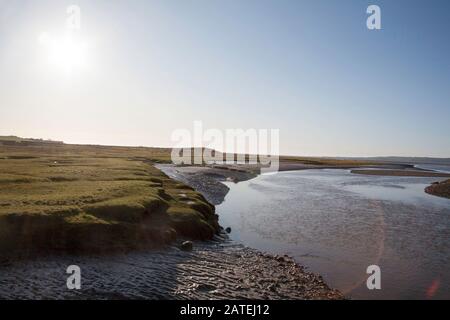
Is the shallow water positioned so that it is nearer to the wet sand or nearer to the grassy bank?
the wet sand

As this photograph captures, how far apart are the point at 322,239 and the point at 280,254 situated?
5805 millimetres

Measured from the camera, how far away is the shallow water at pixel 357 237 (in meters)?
20.7

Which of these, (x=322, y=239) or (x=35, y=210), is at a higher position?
(x=35, y=210)

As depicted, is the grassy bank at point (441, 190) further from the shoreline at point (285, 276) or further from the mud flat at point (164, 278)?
the mud flat at point (164, 278)

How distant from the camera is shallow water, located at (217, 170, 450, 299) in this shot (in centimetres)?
2070

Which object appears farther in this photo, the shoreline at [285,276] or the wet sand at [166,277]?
the shoreline at [285,276]

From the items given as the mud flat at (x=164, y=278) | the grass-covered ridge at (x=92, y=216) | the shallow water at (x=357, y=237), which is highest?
the grass-covered ridge at (x=92, y=216)

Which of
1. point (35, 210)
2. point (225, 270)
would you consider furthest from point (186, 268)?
point (35, 210)

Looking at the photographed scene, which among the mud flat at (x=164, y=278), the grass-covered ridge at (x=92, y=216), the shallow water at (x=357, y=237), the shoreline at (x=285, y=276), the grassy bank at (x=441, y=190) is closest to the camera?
the mud flat at (x=164, y=278)

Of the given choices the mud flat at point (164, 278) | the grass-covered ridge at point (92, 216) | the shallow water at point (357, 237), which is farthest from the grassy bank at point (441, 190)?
the mud flat at point (164, 278)

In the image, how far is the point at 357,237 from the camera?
3083 cm

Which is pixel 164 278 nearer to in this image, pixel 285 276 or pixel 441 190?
pixel 285 276
